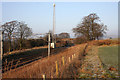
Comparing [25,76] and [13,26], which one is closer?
[25,76]

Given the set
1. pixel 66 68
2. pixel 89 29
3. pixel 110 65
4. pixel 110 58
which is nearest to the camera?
pixel 66 68

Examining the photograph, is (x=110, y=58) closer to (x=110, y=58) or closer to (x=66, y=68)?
(x=110, y=58)

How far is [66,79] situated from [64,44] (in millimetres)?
43485

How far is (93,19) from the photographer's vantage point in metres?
43.8

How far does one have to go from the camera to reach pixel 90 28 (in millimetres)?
43844

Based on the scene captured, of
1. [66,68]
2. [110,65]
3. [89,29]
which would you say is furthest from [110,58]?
[89,29]

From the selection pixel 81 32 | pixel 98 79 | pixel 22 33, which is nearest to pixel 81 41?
pixel 81 32

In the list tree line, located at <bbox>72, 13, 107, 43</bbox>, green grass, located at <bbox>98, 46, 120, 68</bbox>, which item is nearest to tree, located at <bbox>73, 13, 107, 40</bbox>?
tree line, located at <bbox>72, 13, 107, 43</bbox>

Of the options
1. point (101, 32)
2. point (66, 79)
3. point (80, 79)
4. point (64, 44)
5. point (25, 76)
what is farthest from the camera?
point (64, 44)

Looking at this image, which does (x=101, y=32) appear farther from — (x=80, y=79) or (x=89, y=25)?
(x=80, y=79)

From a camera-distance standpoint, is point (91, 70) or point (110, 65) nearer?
point (91, 70)

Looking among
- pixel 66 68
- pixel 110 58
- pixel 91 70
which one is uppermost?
pixel 66 68

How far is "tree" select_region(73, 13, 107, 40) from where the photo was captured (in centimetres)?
4247

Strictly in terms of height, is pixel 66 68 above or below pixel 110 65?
above
